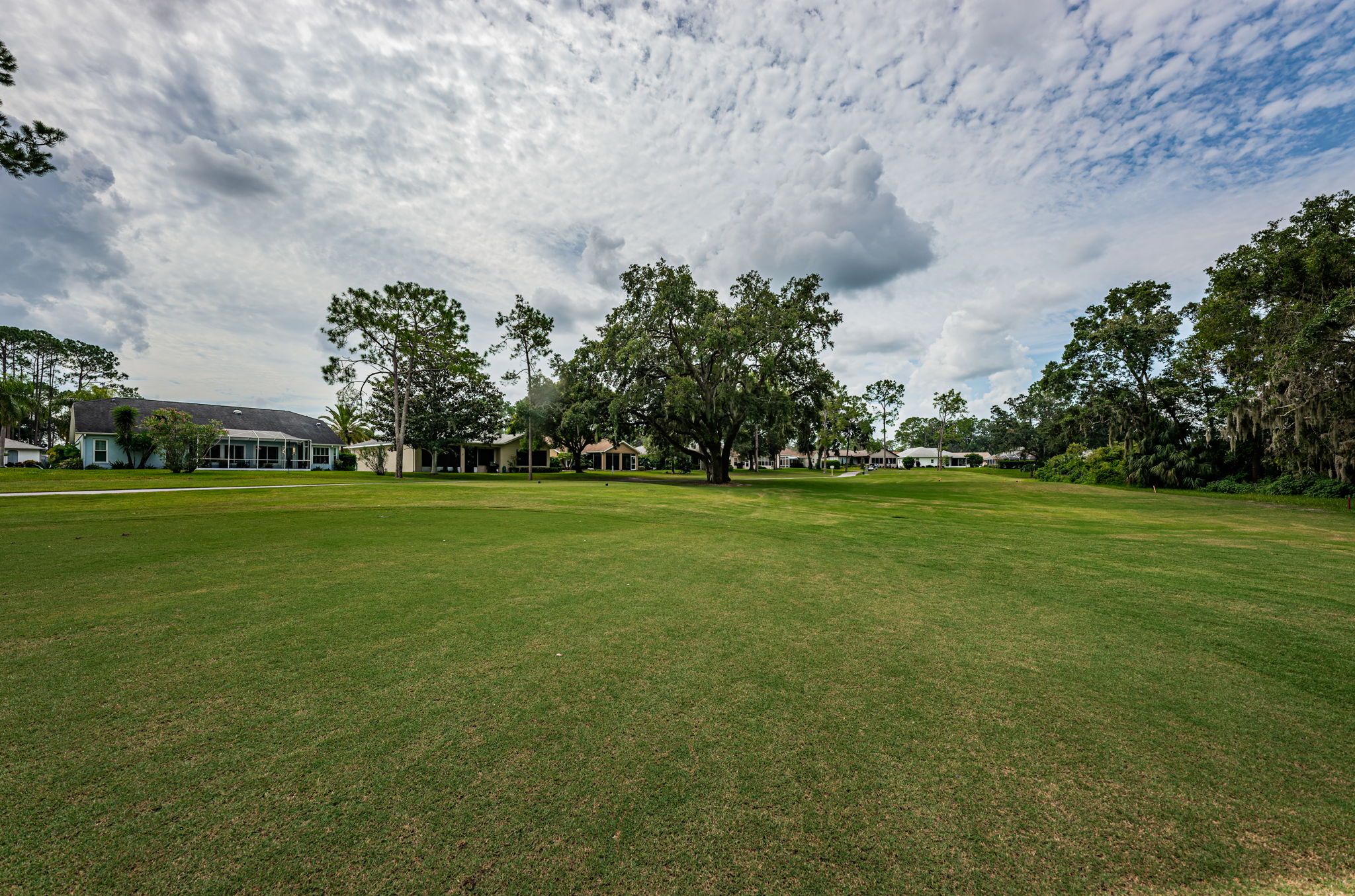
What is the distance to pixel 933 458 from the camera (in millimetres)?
100125

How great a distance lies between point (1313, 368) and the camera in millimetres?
20312

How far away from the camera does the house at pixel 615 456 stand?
59.3m

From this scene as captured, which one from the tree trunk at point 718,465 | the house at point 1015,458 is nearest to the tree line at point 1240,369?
the tree trunk at point 718,465

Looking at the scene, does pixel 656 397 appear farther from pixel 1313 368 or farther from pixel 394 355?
pixel 1313 368

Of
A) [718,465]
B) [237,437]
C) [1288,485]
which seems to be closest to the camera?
[1288,485]

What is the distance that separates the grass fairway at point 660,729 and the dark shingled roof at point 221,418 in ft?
141

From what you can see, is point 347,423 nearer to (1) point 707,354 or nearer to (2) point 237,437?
(2) point 237,437

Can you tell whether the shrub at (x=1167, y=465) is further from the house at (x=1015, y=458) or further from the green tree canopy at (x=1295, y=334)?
the house at (x=1015, y=458)

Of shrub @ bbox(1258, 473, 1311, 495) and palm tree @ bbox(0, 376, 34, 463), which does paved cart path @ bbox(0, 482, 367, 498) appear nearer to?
palm tree @ bbox(0, 376, 34, 463)

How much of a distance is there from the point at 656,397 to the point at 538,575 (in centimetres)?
2503

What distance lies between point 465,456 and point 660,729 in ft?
157

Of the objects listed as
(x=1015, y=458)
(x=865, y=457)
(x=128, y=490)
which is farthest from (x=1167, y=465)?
(x=865, y=457)

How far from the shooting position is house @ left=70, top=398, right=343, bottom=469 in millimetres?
35750

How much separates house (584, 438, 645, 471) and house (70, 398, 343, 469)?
2638 cm
